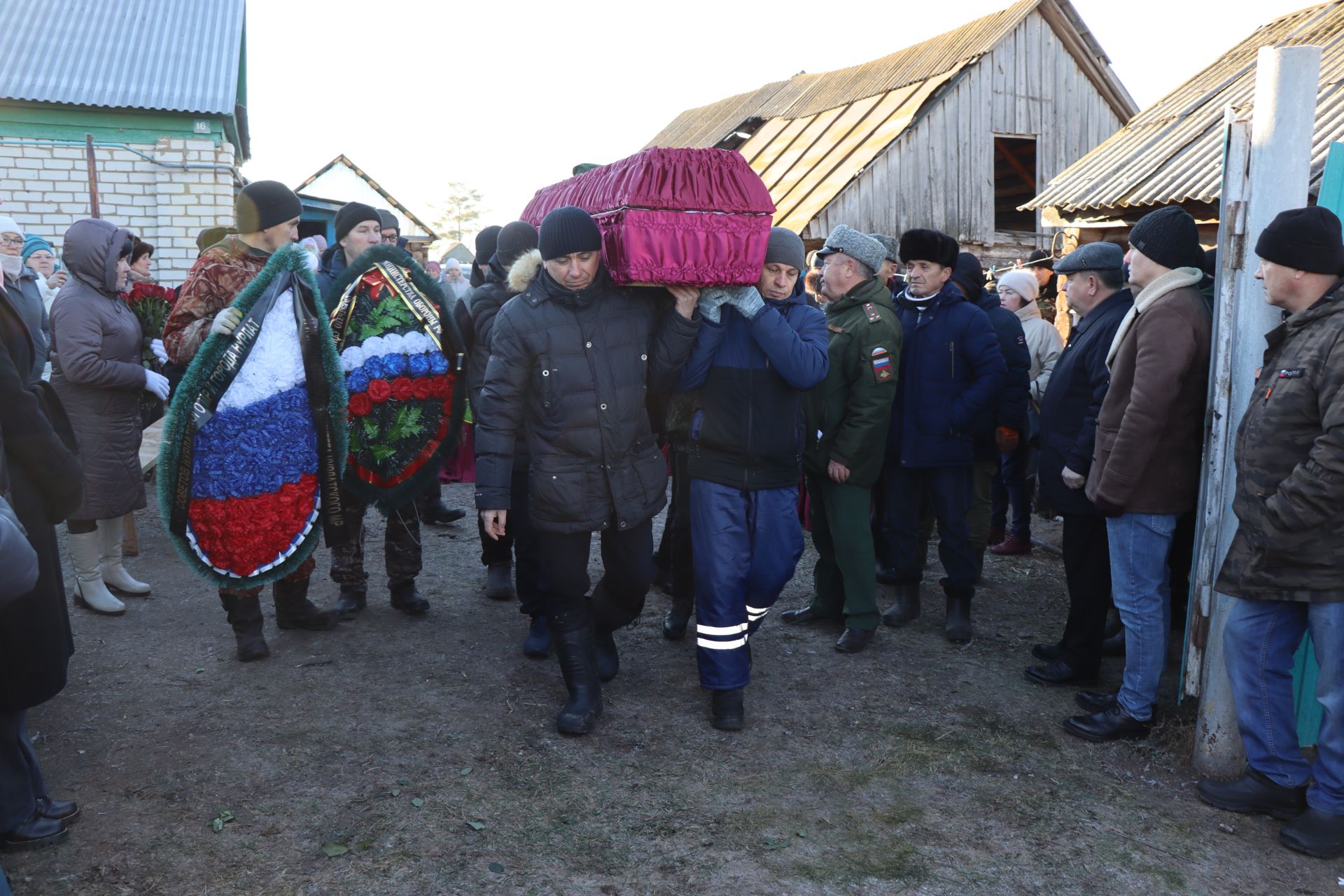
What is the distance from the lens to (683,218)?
3.49 meters

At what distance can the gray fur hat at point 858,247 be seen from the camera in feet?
15.5

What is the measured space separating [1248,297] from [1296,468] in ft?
2.54

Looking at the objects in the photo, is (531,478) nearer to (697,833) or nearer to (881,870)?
(697,833)

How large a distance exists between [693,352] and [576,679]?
54.9 inches

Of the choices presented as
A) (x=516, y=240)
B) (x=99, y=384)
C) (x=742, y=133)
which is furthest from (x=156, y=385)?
(x=742, y=133)

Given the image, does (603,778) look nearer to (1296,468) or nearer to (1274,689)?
(1274,689)

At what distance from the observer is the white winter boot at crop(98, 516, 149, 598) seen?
17.7ft

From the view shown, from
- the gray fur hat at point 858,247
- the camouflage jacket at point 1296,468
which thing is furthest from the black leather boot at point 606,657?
the camouflage jacket at point 1296,468

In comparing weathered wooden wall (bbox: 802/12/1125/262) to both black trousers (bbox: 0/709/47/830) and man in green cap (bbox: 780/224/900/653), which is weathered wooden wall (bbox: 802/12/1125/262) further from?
black trousers (bbox: 0/709/47/830)

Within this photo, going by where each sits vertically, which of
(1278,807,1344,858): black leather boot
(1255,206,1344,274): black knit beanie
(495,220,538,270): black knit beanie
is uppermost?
(495,220,538,270): black knit beanie

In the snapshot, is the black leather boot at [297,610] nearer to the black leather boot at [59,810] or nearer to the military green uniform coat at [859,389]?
the black leather boot at [59,810]

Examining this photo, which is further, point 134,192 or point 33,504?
point 134,192

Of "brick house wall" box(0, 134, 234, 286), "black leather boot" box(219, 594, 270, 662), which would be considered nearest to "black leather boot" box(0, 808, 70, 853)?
"black leather boot" box(219, 594, 270, 662)

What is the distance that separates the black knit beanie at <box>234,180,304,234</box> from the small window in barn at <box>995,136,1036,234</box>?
50.7 feet
